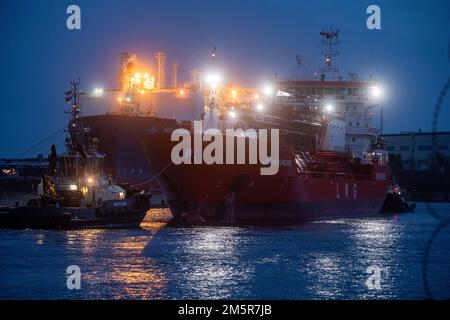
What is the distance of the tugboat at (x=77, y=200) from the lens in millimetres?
29062

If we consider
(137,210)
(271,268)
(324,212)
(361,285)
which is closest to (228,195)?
(137,210)

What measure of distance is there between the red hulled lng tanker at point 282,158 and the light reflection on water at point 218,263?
265 cm

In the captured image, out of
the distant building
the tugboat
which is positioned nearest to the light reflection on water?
the tugboat

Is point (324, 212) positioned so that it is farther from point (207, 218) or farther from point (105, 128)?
point (105, 128)

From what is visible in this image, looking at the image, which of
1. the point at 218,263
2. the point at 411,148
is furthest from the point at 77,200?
the point at 411,148

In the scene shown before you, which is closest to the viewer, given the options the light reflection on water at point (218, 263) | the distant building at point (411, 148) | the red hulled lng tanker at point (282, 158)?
the light reflection on water at point (218, 263)

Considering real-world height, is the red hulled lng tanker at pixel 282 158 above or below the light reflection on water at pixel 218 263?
above

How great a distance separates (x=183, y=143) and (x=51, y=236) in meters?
8.06

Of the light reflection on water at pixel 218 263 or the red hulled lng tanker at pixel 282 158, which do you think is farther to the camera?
the red hulled lng tanker at pixel 282 158

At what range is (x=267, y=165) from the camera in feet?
112

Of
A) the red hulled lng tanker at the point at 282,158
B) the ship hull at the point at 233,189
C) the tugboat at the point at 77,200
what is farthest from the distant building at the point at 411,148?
the tugboat at the point at 77,200

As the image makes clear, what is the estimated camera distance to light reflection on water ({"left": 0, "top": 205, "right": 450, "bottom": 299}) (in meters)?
17.6

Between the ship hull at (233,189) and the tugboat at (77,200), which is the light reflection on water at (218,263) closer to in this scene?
the tugboat at (77,200)

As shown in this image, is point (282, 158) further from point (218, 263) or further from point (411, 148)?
point (411, 148)
